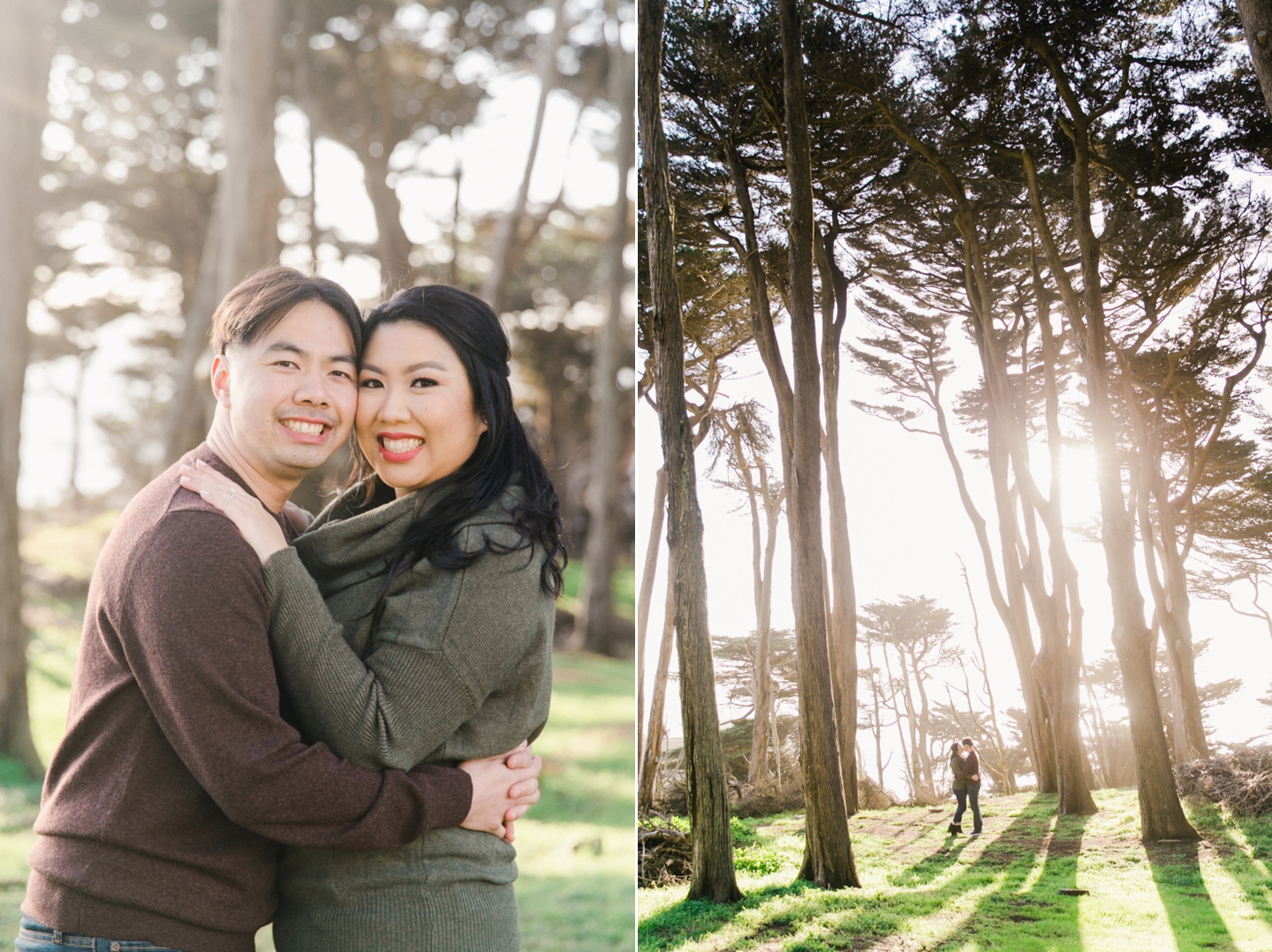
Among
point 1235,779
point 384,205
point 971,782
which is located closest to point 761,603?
point 971,782

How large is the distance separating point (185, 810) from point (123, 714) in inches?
6.3

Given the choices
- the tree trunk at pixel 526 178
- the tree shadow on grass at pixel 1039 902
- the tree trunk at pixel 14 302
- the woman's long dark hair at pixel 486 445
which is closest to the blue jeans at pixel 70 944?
the woman's long dark hair at pixel 486 445

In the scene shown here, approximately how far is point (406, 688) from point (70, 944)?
1.84 ft

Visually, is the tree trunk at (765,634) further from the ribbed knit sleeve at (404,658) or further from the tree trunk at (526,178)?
the tree trunk at (526,178)

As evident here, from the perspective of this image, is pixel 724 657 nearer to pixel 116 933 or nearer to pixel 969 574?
pixel 969 574

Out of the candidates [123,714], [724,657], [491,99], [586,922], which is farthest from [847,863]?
[491,99]

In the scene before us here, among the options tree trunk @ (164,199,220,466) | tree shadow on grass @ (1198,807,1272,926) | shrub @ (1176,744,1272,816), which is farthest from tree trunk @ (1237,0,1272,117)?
tree trunk @ (164,199,220,466)

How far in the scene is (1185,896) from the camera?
1939mm

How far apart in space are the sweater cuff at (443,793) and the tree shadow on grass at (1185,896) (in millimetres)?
1437

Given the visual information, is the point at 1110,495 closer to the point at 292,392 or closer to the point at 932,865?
the point at 932,865

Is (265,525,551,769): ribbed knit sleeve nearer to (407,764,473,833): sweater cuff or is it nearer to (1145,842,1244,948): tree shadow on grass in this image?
(407,764,473,833): sweater cuff

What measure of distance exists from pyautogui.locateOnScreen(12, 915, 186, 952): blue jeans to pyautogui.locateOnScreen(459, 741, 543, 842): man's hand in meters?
0.44

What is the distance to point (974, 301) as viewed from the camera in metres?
2.34

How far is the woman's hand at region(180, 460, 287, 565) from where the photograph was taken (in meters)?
1.38
